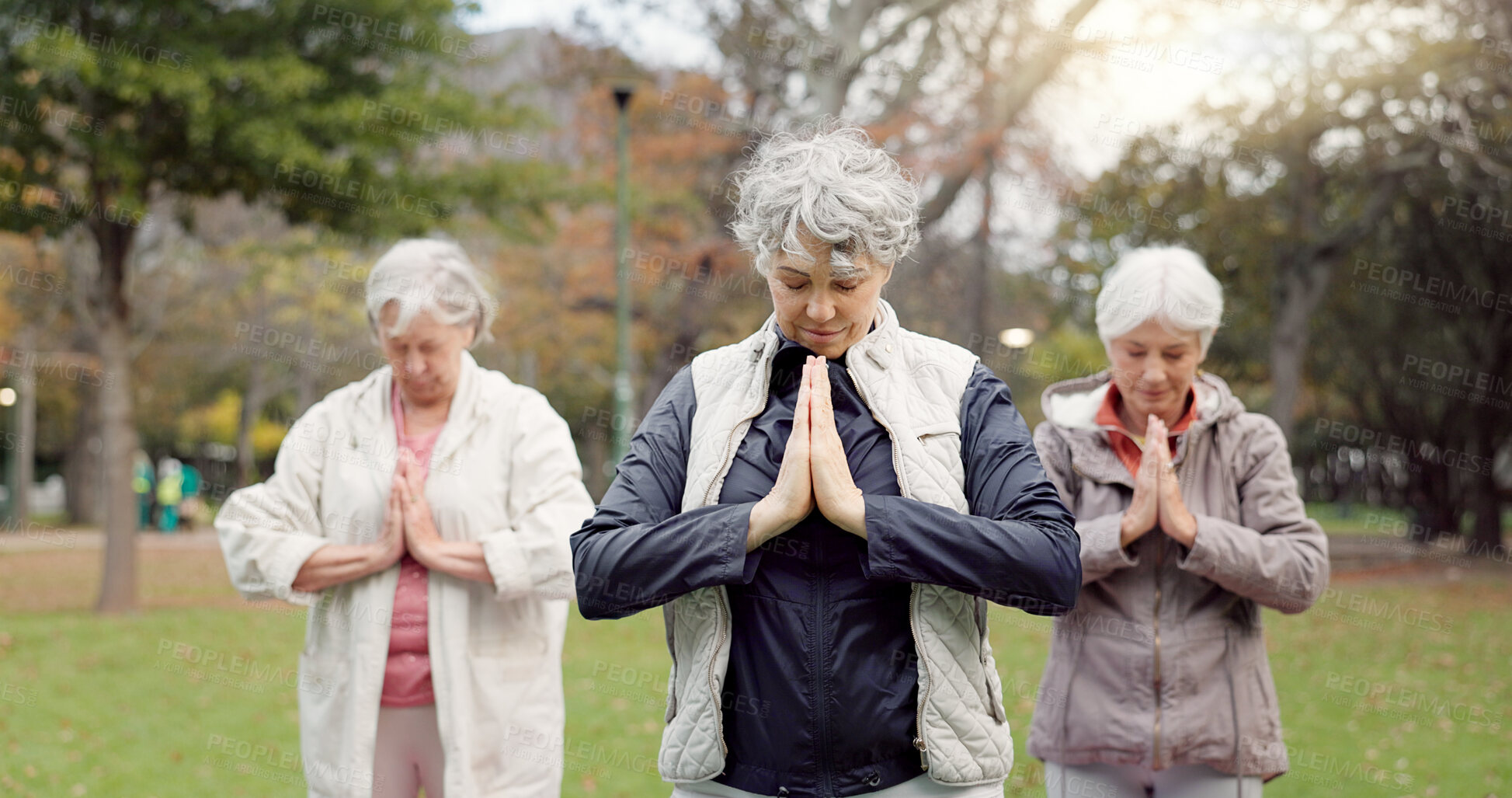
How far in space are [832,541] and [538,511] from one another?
5.02 ft

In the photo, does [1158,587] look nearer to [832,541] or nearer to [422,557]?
[832,541]

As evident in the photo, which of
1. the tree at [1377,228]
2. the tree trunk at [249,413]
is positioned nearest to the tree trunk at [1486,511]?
the tree at [1377,228]

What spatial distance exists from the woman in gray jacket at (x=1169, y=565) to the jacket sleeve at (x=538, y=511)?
1.37 metres

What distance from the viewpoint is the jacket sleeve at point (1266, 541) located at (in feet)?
10.2

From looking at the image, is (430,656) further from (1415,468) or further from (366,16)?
(1415,468)

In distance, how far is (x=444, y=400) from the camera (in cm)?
379

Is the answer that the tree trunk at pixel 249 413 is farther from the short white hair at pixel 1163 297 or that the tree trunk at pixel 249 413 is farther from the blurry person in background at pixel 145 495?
the short white hair at pixel 1163 297

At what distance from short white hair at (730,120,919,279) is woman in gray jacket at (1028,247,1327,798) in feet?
3.68

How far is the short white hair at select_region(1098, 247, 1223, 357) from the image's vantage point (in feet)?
10.6

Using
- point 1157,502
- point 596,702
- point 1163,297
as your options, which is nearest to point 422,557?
point 1157,502

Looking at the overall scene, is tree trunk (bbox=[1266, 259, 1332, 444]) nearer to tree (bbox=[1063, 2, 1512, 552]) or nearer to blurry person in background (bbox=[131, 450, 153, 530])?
tree (bbox=[1063, 2, 1512, 552])

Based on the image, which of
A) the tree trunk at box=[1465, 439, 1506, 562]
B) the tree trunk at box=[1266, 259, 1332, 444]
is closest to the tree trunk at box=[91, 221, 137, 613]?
the tree trunk at box=[1266, 259, 1332, 444]

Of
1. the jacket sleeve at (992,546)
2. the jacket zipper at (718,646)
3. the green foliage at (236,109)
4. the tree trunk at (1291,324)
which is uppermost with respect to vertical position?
the green foliage at (236,109)

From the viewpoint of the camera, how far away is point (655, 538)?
2.27 m
